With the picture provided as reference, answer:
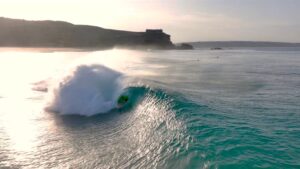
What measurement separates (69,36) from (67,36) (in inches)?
33.7

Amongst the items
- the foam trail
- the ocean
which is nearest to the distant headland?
the foam trail

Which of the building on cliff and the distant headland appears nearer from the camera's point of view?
the distant headland

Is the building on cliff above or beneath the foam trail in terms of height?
above

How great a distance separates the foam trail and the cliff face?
8898 centimetres

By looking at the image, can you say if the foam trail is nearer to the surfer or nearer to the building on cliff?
the surfer

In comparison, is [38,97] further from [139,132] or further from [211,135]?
[211,135]

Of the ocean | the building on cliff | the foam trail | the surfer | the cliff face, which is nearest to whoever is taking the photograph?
the ocean

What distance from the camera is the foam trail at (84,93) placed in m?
15.7

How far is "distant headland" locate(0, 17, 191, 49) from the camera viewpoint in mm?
108812

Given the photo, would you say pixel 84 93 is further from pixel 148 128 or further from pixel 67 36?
pixel 67 36

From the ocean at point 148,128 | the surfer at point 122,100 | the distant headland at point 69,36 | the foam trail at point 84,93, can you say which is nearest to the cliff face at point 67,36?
the distant headland at point 69,36

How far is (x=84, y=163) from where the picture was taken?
8953mm

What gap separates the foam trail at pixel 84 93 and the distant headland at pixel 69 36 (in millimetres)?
87843

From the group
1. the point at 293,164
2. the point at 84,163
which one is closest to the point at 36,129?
the point at 84,163
